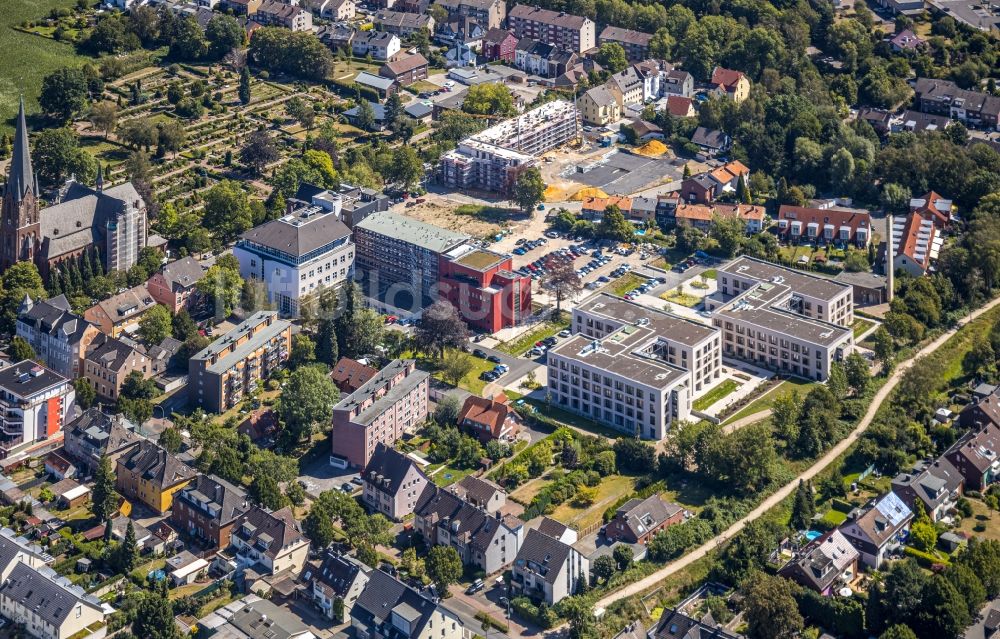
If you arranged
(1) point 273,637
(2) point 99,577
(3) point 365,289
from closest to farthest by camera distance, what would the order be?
(1) point 273,637 → (2) point 99,577 → (3) point 365,289

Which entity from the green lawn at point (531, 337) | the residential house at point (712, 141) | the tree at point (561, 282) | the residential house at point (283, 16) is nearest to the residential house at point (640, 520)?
the green lawn at point (531, 337)

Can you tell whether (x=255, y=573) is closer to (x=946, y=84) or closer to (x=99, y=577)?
(x=99, y=577)

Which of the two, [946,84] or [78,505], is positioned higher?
[946,84]

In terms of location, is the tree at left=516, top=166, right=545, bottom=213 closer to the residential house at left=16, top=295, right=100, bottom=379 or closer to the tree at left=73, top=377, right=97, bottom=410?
the residential house at left=16, top=295, right=100, bottom=379

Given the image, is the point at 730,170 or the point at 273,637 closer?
the point at 273,637

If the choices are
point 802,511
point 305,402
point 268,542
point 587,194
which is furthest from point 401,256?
point 802,511

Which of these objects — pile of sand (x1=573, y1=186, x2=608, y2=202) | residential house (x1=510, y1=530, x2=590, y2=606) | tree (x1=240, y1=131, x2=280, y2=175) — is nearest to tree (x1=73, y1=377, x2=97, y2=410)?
residential house (x1=510, y1=530, x2=590, y2=606)

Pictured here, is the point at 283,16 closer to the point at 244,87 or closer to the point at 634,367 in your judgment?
the point at 244,87

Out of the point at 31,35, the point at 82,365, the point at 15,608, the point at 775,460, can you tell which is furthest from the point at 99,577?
the point at 31,35
